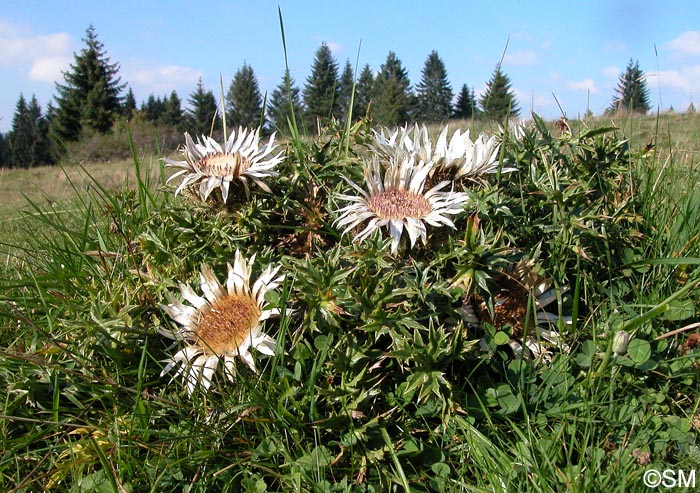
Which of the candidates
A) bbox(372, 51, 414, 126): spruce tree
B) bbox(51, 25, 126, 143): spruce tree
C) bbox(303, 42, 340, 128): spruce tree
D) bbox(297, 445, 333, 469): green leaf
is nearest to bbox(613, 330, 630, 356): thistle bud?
bbox(297, 445, 333, 469): green leaf

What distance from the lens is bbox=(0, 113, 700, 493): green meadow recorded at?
5.08 ft

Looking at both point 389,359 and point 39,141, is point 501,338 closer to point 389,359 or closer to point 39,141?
point 389,359

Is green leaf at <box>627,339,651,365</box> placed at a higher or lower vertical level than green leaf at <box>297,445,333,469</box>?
higher

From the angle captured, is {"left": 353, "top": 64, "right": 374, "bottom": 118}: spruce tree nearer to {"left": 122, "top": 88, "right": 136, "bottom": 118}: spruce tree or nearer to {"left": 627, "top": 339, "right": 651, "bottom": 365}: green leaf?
{"left": 627, "top": 339, "right": 651, "bottom": 365}: green leaf

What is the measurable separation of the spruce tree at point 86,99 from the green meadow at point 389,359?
5774cm

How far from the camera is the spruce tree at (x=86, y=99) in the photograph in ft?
180

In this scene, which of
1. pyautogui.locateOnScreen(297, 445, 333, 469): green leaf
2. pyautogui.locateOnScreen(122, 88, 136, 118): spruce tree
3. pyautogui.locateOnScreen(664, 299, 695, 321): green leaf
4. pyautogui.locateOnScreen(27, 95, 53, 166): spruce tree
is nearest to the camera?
pyautogui.locateOnScreen(297, 445, 333, 469): green leaf

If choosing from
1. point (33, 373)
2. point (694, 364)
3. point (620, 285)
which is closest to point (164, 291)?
point (33, 373)

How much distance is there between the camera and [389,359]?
67.9 inches

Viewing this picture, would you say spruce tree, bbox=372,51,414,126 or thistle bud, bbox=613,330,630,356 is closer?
thistle bud, bbox=613,330,630,356
